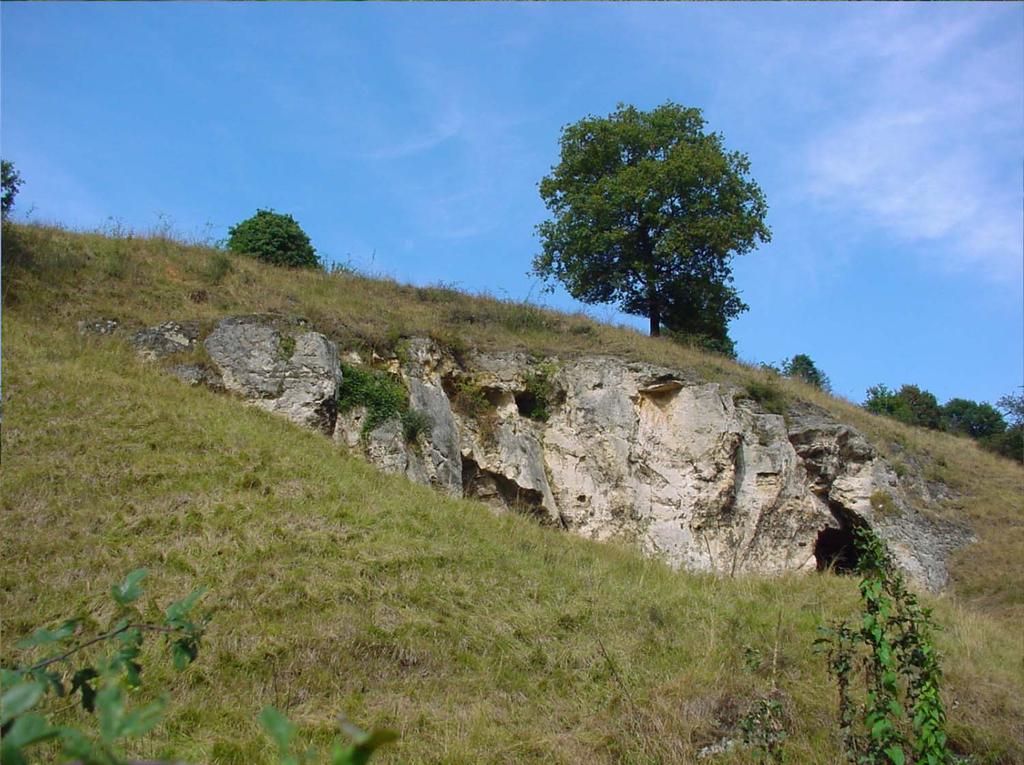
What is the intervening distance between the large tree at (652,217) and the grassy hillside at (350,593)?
12710 millimetres

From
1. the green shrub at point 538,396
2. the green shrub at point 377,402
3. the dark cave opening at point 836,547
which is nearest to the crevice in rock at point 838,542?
the dark cave opening at point 836,547

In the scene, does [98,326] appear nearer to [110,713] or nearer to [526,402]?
[526,402]

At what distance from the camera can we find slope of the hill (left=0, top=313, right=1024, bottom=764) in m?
7.96

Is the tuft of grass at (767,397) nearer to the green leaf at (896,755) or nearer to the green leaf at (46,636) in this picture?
the green leaf at (896,755)

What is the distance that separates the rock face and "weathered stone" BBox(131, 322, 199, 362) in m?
0.16

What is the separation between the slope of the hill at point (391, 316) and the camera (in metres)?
17.3

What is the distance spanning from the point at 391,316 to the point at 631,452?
613cm

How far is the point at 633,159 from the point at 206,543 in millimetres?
21183

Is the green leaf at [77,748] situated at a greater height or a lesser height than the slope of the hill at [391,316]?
lesser

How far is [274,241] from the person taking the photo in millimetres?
23234

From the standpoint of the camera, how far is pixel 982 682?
399 inches

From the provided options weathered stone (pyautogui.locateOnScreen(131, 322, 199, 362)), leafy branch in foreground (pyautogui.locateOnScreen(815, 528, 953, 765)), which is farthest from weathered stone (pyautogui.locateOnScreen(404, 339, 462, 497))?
leafy branch in foreground (pyautogui.locateOnScreen(815, 528, 953, 765))

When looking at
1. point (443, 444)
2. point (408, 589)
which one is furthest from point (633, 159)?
point (408, 589)

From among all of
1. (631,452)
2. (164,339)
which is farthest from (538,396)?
(164,339)
